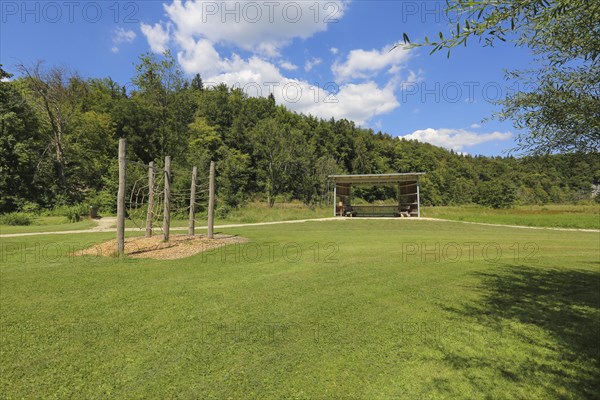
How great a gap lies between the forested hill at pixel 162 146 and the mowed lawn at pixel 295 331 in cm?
249

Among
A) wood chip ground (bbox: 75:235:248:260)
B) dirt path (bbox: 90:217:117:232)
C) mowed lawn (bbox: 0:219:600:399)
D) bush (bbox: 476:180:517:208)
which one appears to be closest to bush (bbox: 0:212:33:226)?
dirt path (bbox: 90:217:117:232)

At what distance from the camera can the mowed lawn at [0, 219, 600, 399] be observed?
296cm

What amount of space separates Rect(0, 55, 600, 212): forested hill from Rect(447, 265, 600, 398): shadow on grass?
209 centimetres

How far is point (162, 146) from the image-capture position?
41.3 metres

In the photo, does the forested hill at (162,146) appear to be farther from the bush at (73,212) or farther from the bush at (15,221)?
the bush at (15,221)

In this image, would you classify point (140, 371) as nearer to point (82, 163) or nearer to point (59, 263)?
point (59, 263)

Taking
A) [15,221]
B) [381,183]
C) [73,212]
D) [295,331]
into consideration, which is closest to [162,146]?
[73,212]

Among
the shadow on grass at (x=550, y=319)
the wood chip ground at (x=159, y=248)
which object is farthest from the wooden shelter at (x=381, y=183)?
the shadow on grass at (x=550, y=319)

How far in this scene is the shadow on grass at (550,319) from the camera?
3254 mm

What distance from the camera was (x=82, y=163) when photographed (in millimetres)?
35000

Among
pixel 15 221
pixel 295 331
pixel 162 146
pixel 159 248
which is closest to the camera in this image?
pixel 295 331

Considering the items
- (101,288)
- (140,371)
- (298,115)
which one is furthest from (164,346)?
(298,115)

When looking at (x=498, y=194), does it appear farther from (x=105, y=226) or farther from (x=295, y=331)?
(x=295, y=331)

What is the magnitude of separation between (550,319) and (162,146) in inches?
1693
